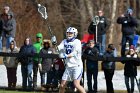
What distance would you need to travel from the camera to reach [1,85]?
22.7 m

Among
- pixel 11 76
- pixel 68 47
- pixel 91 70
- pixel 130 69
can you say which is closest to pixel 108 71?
pixel 91 70

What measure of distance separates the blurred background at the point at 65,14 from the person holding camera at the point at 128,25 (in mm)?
9196

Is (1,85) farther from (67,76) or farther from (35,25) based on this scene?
(35,25)

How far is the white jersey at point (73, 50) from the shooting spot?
63.2 ft

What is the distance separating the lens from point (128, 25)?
24641 mm

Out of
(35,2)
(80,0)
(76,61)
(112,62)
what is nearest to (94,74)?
(112,62)

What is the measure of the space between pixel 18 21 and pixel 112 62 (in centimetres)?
1852

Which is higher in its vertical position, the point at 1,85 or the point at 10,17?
the point at 10,17

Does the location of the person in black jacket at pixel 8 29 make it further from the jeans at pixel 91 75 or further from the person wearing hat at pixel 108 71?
the person wearing hat at pixel 108 71

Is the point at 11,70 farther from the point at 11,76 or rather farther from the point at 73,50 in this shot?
the point at 73,50

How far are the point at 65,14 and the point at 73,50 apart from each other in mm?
18647

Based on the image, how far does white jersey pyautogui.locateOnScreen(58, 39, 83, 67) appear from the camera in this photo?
1927 cm

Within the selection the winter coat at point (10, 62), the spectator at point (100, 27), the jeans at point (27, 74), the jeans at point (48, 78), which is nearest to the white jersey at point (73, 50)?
the jeans at point (48, 78)

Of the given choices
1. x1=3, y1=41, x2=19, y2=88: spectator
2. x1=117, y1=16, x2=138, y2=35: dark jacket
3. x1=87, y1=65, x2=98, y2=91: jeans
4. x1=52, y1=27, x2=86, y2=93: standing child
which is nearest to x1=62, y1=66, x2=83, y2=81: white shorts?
x1=52, y1=27, x2=86, y2=93: standing child
